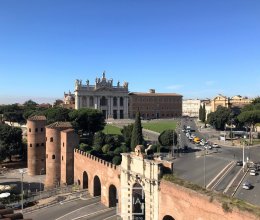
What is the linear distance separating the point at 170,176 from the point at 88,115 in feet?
169

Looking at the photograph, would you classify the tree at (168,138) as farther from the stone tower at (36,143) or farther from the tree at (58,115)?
the tree at (58,115)

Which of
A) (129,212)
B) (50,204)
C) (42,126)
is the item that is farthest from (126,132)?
(129,212)

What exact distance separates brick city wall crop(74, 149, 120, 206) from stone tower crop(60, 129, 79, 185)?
0.83m

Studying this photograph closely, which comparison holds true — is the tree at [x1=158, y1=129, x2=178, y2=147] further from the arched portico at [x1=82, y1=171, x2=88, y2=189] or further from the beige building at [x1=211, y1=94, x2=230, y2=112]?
the beige building at [x1=211, y1=94, x2=230, y2=112]

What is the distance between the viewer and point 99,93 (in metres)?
143

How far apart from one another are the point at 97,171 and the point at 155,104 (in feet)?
423

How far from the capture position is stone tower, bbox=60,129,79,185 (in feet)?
147

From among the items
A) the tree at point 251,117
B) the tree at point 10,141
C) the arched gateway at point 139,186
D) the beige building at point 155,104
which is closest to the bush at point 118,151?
the tree at point 10,141

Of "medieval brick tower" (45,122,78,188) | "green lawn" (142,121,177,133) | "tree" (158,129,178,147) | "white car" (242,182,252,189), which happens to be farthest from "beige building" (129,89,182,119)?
"white car" (242,182,252,189)

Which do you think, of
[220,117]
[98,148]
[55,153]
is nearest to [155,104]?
[220,117]

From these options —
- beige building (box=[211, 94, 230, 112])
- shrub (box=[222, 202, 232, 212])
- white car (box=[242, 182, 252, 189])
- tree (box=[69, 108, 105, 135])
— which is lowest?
white car (box=[242, 182, 252, 189])

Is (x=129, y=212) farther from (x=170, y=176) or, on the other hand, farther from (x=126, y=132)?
(x=126, y=132)

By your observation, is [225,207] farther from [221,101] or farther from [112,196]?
[221,101]

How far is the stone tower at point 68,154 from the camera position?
44.7 metres
